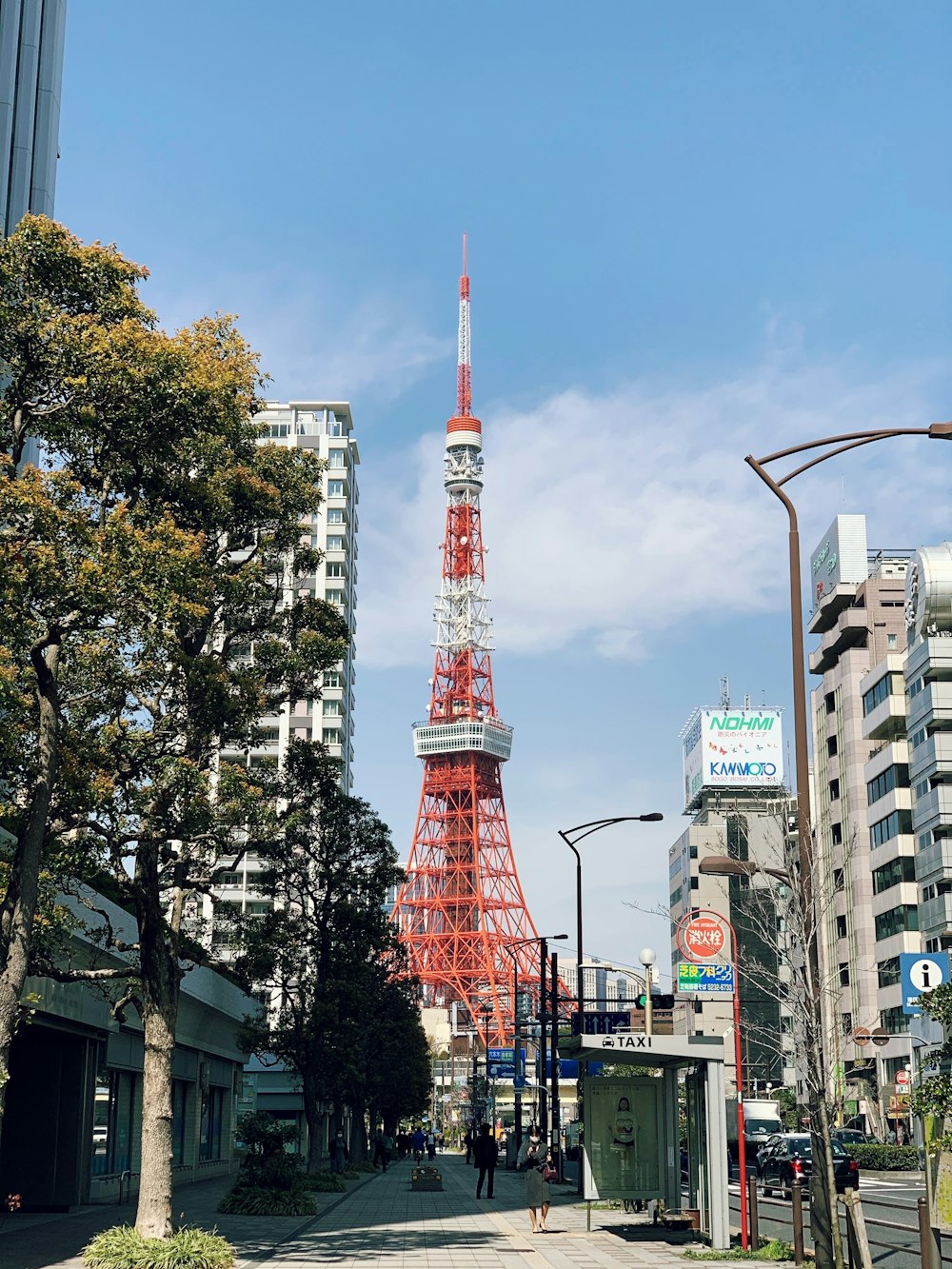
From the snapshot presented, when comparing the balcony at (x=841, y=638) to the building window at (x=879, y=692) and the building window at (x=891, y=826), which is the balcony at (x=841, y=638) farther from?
the building window at (x=891, y=826)

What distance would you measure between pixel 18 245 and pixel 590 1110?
1820 centimetres

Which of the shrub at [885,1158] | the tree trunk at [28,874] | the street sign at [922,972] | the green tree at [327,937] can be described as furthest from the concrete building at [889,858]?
the tree trunk at [28,874]

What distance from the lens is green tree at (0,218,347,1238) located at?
16562mm

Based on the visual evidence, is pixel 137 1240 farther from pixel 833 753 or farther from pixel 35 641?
pixel 833 753

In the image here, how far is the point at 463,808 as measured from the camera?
12938 centimetres

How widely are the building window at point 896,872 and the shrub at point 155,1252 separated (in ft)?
206

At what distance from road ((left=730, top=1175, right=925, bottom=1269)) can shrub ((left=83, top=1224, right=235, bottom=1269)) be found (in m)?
8.88

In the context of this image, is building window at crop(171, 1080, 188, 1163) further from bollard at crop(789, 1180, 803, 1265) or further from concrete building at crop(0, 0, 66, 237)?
concrete building at crop(0, 0, 66, 237)

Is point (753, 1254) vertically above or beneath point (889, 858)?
beneath

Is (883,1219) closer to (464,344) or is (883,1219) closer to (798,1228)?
(798,1228)

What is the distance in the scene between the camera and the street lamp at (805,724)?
16578 millimetres

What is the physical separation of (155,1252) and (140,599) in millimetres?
8758

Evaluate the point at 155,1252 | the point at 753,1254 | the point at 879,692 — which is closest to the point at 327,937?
the point at 753,1254

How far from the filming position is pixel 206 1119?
4756 centimetres
